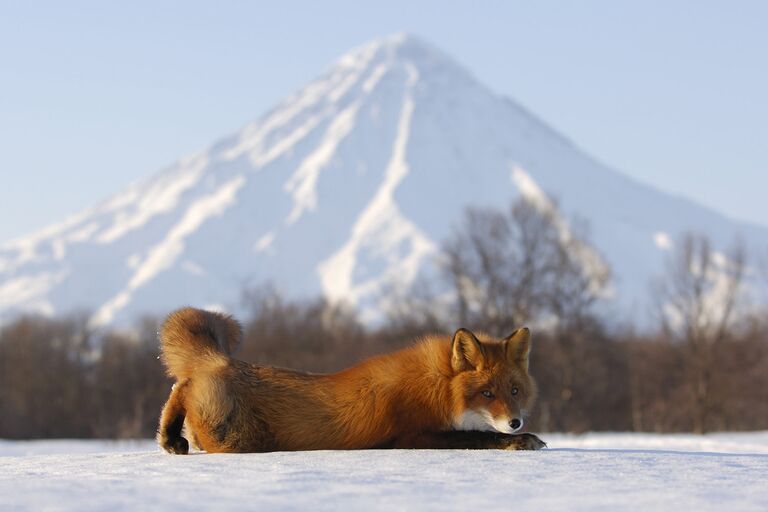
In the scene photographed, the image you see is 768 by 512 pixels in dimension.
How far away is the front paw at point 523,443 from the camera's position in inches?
363

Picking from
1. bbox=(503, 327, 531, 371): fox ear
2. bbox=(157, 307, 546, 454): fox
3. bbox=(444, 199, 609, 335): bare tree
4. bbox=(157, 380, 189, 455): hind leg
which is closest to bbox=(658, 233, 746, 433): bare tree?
bbox=(444, 199, 609, 335): bare tree

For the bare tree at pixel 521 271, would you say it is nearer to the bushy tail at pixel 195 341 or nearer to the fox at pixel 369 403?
the bushy tail at pixel 195 341

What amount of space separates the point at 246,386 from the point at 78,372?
233ft

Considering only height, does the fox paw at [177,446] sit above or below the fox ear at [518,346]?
below

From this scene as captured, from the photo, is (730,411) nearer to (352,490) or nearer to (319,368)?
(319,368)

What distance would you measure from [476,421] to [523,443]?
0.40m

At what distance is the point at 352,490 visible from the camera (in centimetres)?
705

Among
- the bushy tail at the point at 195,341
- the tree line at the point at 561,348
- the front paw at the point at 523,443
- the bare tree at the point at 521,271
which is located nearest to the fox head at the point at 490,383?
the front paw at the point at 523,443

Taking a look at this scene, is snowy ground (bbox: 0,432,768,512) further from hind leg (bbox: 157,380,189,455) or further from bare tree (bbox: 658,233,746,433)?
bare tree (bbox: 658,233,746,433)

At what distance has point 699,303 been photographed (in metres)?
52.8

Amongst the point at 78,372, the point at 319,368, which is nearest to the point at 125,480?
the point at 319,368

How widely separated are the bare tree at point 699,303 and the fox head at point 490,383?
4254 centimetres

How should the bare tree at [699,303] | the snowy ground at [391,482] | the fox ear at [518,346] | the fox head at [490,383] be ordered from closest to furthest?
the snowy ground at [391,482] < the fox head at [490,383] < the fox ear at [518,346] < the bare tree at [699,303]

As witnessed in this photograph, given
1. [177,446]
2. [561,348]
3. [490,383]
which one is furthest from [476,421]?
[561,348]
